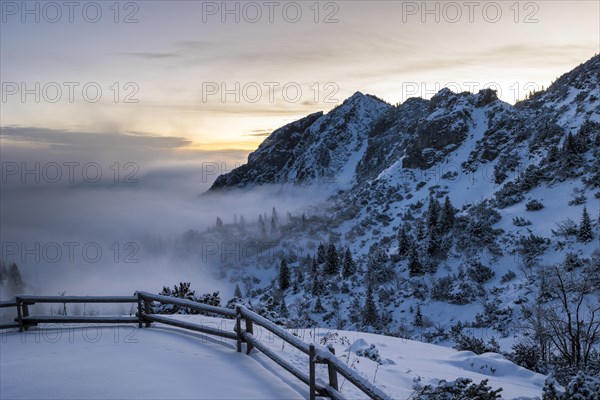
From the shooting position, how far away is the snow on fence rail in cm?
576

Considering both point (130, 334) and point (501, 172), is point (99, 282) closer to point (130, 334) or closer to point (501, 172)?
point (501, 172)

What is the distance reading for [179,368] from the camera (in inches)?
299

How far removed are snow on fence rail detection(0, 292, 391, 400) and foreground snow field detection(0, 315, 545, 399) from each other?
0.87ft

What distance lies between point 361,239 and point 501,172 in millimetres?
20678

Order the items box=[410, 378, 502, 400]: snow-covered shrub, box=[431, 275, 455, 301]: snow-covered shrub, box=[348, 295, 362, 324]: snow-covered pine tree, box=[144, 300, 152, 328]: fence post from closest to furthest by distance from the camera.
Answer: box=[410, 378, 502, 400]: snow-covered shrub, box=[144, 300, 152, 328]: fence post, box=[431, 275, 455, 301]: snow-covered shrub, box=[348, 295, 362, 324]: snow-covered pine tree

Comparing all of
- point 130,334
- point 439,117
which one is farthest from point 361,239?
point 130,334

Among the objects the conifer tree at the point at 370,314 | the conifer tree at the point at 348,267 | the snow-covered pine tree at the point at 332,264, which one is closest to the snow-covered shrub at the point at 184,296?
the conifer tree at the point at 370,314

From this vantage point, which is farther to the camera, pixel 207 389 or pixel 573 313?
pixel 573 313

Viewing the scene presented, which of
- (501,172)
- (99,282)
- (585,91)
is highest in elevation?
(585,91)

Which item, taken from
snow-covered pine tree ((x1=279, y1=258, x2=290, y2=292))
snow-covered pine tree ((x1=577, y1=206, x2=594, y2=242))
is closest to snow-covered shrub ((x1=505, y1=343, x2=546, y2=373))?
snow-covered pine tree ((x1=577, y1=206, x2=594, y2=242))

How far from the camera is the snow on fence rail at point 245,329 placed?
5.76 metres

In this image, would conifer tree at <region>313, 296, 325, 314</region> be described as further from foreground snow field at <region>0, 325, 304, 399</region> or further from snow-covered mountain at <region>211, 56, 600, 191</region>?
snow-covered mountain at <region>211, 56, 600, 191</region>

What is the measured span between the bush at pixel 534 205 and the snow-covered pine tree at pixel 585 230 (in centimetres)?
703

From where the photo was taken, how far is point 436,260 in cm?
3803
